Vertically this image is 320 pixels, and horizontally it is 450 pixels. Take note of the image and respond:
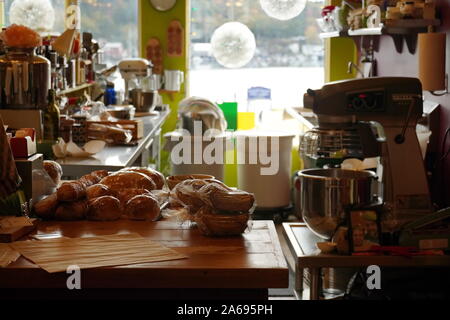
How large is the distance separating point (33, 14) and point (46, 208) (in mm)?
5346

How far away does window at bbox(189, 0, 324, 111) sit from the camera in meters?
8.11

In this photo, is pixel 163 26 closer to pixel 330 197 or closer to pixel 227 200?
pixel 330 197

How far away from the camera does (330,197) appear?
2.37 metres

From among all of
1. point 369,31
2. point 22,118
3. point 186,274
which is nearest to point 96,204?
point 186,274

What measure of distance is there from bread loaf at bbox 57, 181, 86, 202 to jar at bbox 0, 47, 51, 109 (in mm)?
1581

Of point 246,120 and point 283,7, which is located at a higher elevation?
point 283,7

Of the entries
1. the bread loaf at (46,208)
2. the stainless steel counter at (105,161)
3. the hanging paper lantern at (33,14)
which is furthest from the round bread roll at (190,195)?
the hanging paper lantern at (33,14)

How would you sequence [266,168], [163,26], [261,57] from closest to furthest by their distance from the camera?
[266,168]
[163,26]
[261,57]

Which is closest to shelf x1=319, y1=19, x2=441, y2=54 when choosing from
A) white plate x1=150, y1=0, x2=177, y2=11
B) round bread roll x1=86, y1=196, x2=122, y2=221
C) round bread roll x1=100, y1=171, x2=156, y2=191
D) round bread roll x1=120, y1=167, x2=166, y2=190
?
round bread roll x1=120, y1=167, x2=166, y2=190

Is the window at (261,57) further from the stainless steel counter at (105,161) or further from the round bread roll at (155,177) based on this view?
the round bread roll at (155,177)

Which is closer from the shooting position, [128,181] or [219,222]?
[219,222]

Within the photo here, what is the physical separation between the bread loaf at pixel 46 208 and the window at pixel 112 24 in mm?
5927

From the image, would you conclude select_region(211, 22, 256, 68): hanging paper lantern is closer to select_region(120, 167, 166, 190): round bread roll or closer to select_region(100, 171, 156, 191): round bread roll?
select_region(120, 167, 166, 190): round bread roll
